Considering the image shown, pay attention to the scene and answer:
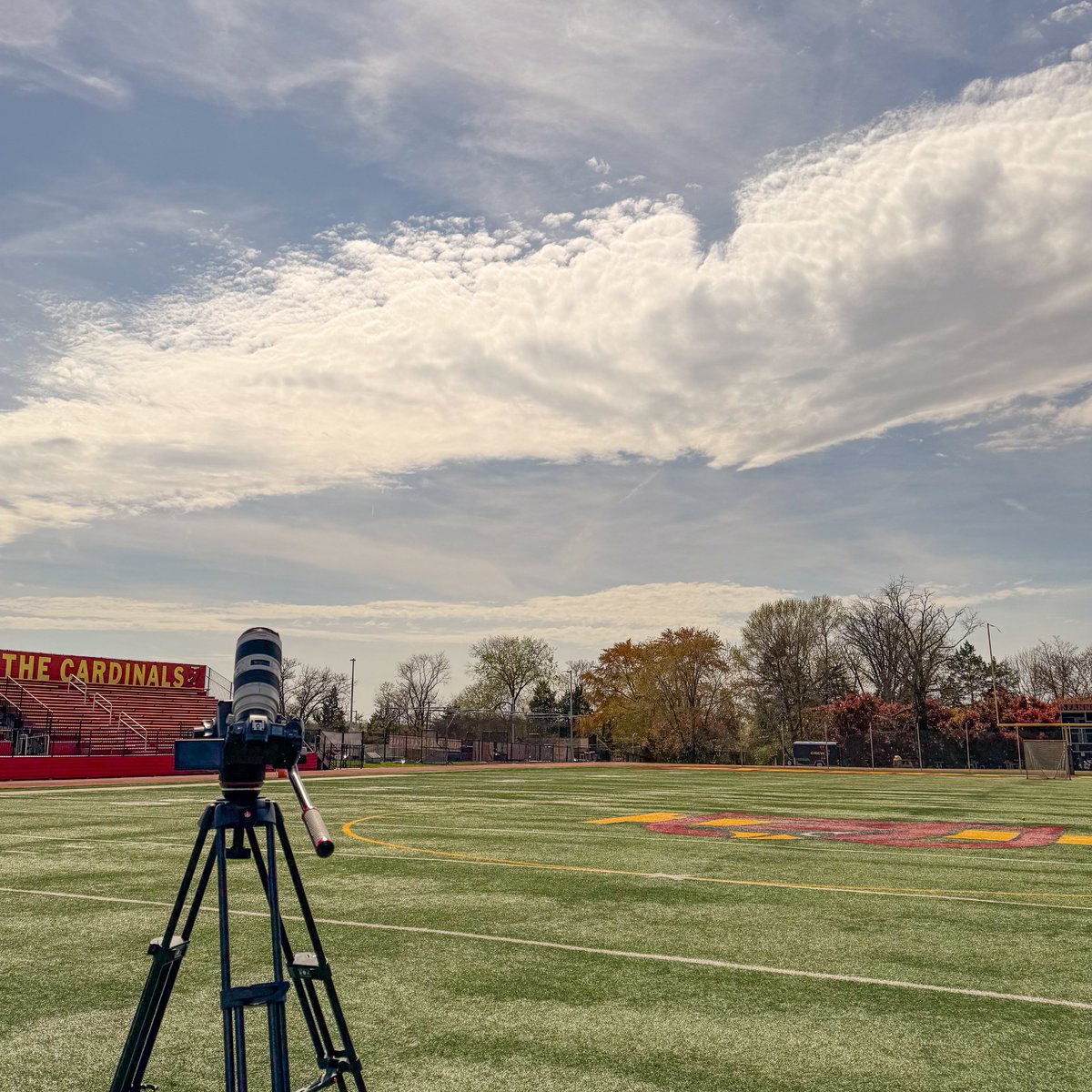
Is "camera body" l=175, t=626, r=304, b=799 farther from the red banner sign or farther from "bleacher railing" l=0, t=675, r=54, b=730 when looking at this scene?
the red banner sign

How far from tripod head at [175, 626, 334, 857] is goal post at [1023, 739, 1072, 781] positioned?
46624 mm

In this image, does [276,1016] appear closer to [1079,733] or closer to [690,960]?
[690,960]

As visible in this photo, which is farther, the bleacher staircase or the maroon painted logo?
the bleacher staircase

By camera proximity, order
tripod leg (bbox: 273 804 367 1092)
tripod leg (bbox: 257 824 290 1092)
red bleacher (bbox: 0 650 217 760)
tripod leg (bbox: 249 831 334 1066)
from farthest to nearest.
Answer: red bleacher (bbox: 0 650 217 760) → tripod leg (bbox: 249 831 334 1066) → tripod leg (bbox: 273 804 367 1092) → tripod leg (bbox: 257 824 290 1092)

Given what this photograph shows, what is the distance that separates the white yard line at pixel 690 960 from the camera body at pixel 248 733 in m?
4.66

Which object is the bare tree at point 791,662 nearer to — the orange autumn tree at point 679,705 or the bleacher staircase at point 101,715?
the orange autumn tree at point 679,705

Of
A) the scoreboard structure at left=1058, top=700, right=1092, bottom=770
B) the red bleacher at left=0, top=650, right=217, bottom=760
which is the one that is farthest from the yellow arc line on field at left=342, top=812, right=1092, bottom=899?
the scoreboard structure at left=1058, top=700, right=1092, bottom=770

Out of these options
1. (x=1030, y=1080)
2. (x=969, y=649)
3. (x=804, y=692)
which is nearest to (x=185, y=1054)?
(x=1030, y=1080)

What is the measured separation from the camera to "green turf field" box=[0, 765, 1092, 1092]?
5227 millimetres

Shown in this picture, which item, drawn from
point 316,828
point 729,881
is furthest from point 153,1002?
point 729,881

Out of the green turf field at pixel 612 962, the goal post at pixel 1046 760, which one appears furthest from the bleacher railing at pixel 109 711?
the goal post at pixel 1046 760

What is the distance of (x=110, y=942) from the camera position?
7973 mm

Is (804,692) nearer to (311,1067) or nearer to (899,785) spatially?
(899,785)

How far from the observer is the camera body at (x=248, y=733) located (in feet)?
12.0
